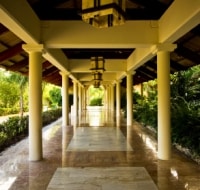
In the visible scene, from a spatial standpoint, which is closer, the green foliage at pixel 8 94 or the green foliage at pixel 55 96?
the green foliage at pixel 8 94

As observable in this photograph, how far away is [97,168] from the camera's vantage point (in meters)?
7.16

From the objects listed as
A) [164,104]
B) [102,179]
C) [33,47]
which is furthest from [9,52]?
[102,179]

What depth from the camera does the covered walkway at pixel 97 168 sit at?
5.93m

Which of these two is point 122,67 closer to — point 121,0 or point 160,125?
point 160,125

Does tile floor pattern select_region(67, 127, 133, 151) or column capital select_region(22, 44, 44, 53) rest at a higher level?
column capital select_region(22, 44, 44, 53)

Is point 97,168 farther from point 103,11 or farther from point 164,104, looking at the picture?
point 103,11

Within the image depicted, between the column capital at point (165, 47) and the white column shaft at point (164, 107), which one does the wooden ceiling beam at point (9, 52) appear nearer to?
the column capital at point (165, 47)

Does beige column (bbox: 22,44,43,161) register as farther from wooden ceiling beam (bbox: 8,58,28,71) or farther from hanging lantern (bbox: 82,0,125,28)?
hanging lantern (bbox: 82,0,125,28)

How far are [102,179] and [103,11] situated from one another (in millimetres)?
3715

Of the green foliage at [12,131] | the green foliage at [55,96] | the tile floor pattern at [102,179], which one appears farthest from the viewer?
the green foliage at [55,96]

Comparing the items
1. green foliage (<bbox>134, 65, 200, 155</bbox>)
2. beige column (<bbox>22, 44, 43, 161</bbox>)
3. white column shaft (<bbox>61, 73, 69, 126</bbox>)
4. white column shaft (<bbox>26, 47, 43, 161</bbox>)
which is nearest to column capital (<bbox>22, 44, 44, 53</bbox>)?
beige column (<bbox>22, 44, 43, 161</bbox>)

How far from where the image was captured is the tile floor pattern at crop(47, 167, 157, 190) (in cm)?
576

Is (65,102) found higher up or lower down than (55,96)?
lower down

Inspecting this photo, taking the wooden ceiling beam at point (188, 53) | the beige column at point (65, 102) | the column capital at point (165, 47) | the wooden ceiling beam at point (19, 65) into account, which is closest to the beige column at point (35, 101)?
the column capital at point (165, 47)
